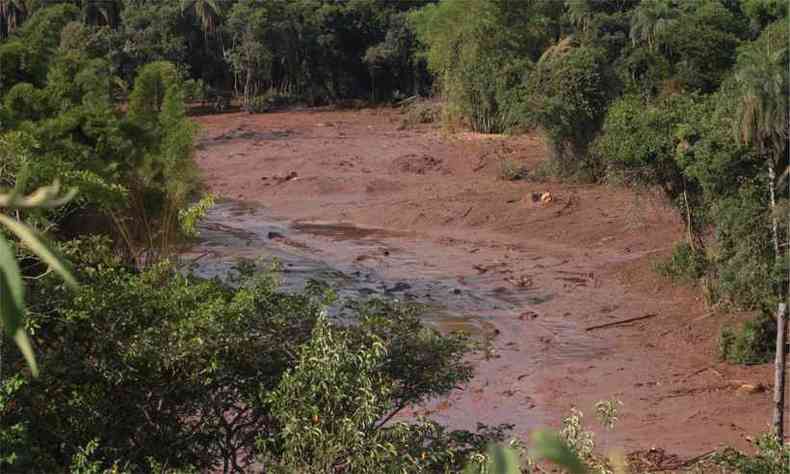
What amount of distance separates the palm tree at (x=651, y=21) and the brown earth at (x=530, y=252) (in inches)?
169

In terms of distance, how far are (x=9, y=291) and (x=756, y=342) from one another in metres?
13.4

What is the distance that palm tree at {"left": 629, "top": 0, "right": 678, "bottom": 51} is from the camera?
29969mm

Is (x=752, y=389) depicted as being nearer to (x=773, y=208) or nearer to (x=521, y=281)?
(x=773, y=208)

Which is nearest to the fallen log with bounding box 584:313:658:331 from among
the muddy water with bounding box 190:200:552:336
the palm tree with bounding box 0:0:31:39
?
the muddy water with bounding box 190:200:552:336

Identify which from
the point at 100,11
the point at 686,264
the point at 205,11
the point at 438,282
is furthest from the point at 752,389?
the point at 100,11

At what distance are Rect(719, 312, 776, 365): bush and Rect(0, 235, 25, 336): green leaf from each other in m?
13.3

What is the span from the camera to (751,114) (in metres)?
12.4

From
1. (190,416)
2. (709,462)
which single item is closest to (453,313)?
(709,462)

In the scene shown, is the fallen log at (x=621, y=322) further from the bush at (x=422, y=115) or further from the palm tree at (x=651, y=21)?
the bush at (x=422, y=115)

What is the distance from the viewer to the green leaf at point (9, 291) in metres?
0.90

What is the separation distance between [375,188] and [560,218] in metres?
5.92

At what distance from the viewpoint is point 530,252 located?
69.5ft

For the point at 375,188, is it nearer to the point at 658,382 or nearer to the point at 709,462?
the point at 658,382

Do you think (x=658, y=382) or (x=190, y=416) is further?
(x=658, y=382)
